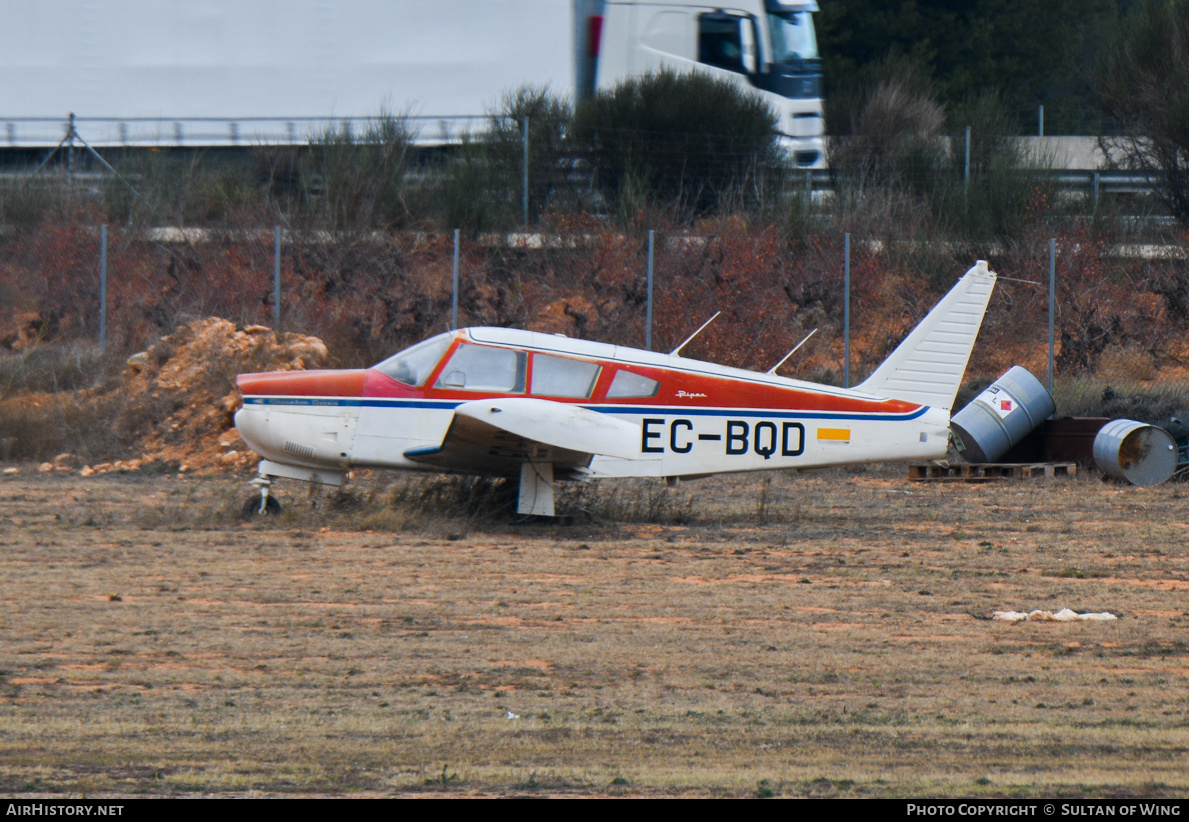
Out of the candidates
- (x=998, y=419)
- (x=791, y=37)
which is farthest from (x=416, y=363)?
(x=791, y=37)

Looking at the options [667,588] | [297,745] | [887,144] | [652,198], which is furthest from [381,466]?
[887,144]

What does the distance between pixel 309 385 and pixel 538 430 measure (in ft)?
7.74

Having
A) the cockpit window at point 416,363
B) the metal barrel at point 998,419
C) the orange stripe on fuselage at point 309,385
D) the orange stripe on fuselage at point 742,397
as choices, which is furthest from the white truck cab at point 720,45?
the orange stripe on fuselage at point 309,385

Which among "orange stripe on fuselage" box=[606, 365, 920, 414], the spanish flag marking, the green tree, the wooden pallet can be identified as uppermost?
the green tree

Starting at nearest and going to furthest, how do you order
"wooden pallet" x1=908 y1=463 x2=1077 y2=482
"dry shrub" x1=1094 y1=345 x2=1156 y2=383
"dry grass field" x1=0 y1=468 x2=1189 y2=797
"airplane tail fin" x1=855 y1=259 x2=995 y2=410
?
"dry grass field" x1=0 y1=468 x2=1189 y2=797
"airplane tail fin" x1=855 y1=259 x2=995 y2=410
"wooden pallet" x1=908 y1=463 x2=1077 y2=482
"dry shrub" x1=1094 y1=345 x2=1156 y2=383

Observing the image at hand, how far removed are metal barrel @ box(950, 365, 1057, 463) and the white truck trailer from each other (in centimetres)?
1219

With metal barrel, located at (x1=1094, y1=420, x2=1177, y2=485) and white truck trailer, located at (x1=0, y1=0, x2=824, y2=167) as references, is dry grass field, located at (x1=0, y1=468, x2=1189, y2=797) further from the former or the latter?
white truck trailer, located at (x1=0, y1=0, x2=824, y2=167)

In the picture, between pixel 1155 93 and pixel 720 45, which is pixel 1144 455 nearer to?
pixel 720 45

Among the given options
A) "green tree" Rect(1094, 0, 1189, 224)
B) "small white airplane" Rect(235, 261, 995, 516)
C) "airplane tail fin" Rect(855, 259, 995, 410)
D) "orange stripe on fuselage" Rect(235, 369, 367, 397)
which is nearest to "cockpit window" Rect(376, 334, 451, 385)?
"small white airplane" Rect(235, 261, 995, 516)

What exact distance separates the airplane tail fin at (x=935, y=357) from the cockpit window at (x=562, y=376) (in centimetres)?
264

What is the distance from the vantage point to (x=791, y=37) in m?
27.0

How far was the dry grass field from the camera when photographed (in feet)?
16.9

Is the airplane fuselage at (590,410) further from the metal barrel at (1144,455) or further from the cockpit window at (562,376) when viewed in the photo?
the metal barrel at (1144,455)

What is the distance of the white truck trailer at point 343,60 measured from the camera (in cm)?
2703
